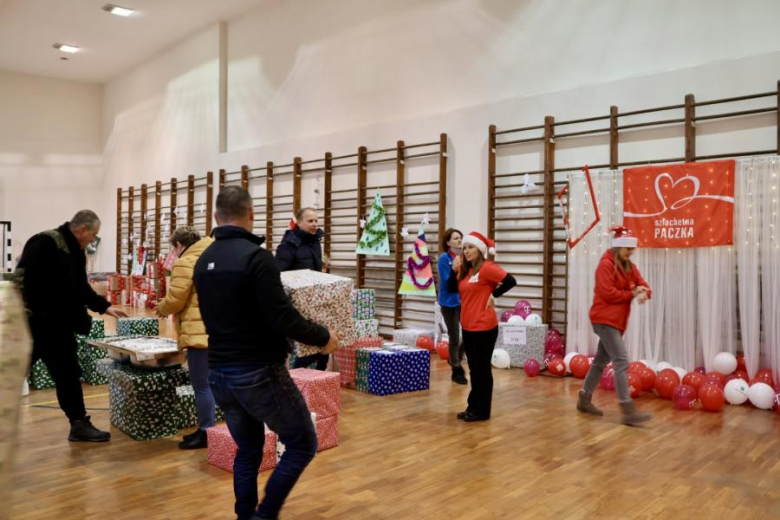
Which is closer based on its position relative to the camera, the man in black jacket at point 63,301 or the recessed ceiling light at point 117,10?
the man in black jacket at point 63,301

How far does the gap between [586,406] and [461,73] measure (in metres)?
4.70

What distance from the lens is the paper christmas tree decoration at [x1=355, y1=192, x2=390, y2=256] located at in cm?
864

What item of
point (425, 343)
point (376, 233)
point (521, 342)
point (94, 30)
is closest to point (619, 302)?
point (521, 342)

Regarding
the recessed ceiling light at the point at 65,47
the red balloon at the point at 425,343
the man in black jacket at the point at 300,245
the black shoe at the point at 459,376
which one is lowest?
the black shoe at the point at 459,376

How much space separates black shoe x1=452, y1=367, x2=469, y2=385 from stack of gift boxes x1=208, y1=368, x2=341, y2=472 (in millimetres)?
2130

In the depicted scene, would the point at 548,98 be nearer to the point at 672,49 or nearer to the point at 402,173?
the point at 672,49

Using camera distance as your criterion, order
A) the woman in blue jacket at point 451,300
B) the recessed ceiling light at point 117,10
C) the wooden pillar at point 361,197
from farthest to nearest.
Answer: the recessed ceiling light at point 117,10 < the wooden pillar at point 361,197 < the woman in blue jacket at point 451,300

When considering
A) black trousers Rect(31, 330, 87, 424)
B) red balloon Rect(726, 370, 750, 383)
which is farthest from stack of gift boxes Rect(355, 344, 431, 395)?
red balloon Rect(726, 370, 750, 383)

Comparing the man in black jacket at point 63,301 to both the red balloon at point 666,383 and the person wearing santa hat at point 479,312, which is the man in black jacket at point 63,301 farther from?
Answer: the red balloon at point 666,383

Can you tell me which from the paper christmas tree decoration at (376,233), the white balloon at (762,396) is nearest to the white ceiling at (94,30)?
the paper christmas tree decoration at (376,233)

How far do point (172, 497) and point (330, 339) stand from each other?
4.38ft

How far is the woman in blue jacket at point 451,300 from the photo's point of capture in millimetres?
5738

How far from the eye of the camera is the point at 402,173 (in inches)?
336

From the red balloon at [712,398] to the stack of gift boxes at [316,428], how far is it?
2.90 m
